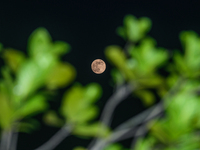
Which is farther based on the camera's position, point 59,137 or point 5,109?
point 59,137

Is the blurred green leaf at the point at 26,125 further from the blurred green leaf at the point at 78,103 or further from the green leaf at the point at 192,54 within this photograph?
the green leaf at the point at 192,54

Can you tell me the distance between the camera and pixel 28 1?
65cm

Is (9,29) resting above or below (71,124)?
above

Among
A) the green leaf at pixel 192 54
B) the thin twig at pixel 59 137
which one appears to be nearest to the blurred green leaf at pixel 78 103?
the thin twig at pixel 59 137

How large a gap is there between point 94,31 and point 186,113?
1.30ft

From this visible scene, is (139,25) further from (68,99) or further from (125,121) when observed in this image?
(125,121)

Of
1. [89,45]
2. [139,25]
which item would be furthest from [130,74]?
[89,45]

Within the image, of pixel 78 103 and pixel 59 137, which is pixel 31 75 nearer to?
pixel 78 103

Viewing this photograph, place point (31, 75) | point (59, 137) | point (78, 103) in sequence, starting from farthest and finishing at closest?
1. point (59, 137)
2. point (78, 103)
3. point (31, 75)

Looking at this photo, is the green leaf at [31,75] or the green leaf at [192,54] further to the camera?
the green leaf at [192,54]

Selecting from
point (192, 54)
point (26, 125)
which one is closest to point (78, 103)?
point (26, 125)

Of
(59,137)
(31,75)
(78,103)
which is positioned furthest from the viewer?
(59,137)

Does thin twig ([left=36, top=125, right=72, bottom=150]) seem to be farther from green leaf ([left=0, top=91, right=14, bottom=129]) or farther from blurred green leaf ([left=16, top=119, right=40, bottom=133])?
green leaf ([left=0, top=91, right=14, bottom=129])

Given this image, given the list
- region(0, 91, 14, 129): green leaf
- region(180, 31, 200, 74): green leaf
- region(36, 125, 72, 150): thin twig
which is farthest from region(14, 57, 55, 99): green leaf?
region(180, 31, 200, 74): green leaf
